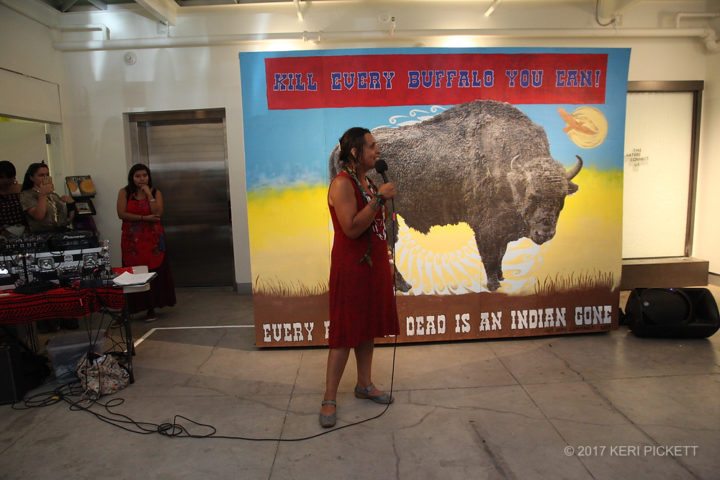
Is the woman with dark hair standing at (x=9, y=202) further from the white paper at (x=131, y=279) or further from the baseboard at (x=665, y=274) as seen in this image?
the baseboard at (x=665, y=274)

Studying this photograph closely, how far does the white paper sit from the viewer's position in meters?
3.20

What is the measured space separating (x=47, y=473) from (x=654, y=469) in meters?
3.08

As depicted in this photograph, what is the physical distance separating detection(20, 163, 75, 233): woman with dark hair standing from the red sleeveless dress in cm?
285

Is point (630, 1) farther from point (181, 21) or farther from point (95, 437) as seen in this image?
point (95, 437)

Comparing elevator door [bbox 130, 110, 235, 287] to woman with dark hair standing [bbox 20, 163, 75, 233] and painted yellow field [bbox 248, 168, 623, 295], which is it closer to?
woman with dark hair standing [bbox 20, 163, 75, 233]

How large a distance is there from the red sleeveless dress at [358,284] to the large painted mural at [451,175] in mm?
1050

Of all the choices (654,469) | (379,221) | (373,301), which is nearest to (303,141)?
(379,221)

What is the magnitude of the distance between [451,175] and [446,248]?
2.02 ft

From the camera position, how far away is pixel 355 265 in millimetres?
2680

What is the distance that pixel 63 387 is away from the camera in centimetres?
337

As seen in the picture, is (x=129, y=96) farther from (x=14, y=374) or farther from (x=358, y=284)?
(x=358, y=284)

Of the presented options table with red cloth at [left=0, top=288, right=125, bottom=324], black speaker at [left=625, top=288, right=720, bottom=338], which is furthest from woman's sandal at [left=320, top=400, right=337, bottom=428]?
black speaker at [left=625, top=288, right=720, bottom=338]

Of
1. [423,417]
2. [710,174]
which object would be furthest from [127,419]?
[710,174]

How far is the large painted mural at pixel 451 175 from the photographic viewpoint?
3.79 m
